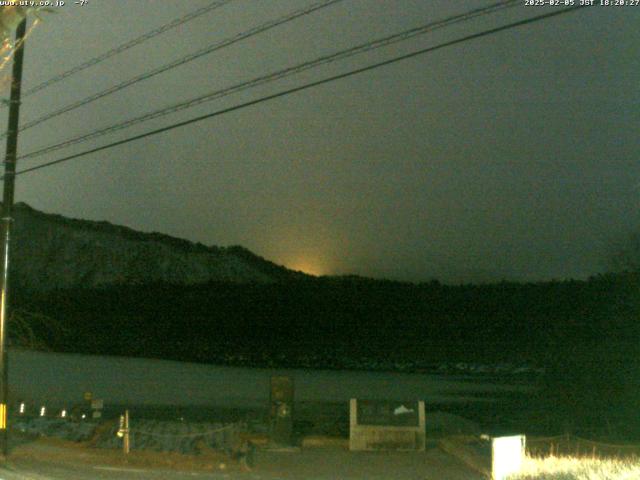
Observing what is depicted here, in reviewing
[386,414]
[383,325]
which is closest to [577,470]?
[386,414]

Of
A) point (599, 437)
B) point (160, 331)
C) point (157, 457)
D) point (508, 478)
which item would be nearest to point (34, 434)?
point (157, 457)

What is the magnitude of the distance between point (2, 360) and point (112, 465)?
3110 mm

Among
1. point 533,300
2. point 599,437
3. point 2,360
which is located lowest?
point 599,437

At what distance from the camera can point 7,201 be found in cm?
1784

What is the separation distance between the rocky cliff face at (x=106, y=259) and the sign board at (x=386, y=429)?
123 m

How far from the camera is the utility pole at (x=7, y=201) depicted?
17531 millimetres

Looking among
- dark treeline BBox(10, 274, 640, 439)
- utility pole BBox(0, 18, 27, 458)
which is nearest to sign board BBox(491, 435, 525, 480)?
utility pole BBox(0, 18, 27, 458)

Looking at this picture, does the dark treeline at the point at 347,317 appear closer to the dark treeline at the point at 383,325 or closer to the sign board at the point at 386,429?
the dark treeline at the point at 383,325

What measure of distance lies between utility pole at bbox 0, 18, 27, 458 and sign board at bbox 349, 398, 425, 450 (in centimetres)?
749

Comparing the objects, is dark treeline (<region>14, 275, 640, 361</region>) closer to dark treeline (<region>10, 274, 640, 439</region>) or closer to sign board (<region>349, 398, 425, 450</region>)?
dark treeline (<region>10, 274, 640, 439</region>)

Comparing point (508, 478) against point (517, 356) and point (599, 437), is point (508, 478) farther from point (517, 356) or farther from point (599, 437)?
point (517, 356)

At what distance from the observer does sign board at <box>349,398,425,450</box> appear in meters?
20.0

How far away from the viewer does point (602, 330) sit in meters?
72.2

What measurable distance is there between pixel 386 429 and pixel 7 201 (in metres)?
9.66
